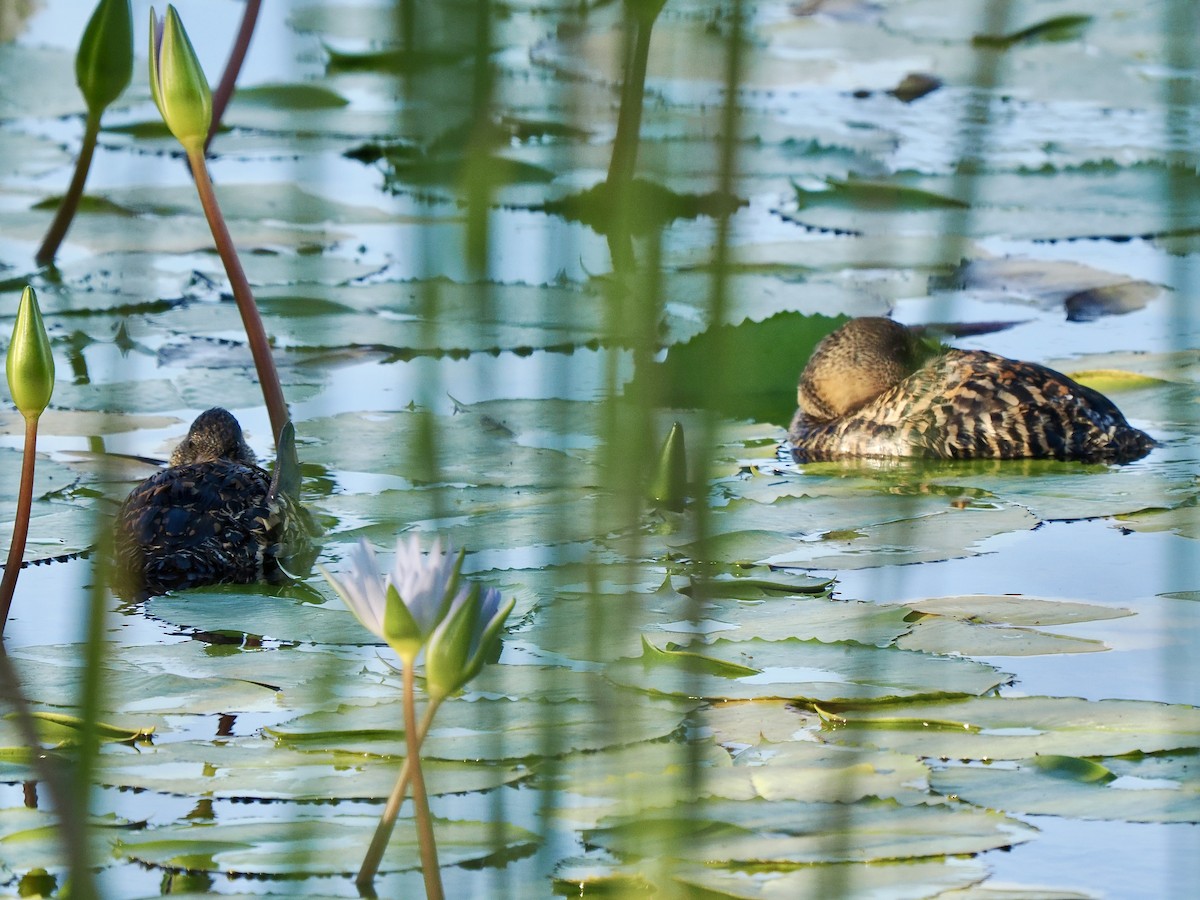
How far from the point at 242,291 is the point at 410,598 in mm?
Answer: 2405

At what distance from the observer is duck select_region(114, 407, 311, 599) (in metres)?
4.09

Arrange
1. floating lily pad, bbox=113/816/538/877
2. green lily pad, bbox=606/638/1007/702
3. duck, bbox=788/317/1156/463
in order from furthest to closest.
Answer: duck, bbox=788/317/1156/463 < green lily pad, bbox=606/638/1007/702 < floating lily pad, bbox=113/816/538/877

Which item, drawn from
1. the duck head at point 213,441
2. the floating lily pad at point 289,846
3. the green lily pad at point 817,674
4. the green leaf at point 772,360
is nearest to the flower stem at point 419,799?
the floating lily pad at point 289,846

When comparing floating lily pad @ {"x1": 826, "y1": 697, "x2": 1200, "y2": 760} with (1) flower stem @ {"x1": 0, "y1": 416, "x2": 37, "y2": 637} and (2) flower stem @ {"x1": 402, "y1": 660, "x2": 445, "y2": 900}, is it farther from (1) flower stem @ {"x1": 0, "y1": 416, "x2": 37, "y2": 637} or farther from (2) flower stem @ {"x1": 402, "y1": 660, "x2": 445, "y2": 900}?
(1) flower stem @ {"x1": 0, "y1": 416, "x2": 37, "y2": 637}

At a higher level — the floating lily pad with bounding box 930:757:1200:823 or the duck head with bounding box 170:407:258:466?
the duck head with bounding box 170:407:258:466

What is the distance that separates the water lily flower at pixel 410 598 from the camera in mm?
1997

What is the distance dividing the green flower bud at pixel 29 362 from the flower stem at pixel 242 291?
2.92ft

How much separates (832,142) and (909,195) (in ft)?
3.89

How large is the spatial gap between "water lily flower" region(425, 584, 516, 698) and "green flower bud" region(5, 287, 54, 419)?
1340 millimetres

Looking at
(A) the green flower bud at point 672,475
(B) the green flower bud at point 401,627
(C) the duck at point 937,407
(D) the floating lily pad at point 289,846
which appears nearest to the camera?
(B) the green flower bud at point 401,627

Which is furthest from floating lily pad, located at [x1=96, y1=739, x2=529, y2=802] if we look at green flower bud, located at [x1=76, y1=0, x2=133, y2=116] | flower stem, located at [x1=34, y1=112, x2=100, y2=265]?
flower stem, located at [x1=34, y1=112, x2=100, y2=265]

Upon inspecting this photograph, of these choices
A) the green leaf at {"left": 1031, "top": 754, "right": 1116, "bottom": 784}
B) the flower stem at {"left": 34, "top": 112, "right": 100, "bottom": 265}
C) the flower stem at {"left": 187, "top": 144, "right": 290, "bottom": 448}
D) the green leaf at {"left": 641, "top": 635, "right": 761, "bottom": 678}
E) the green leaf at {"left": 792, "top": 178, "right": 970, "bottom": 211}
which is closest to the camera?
the green leaf at {"left": 1031, "top": 754, "right": 1116, "bottom": 784}

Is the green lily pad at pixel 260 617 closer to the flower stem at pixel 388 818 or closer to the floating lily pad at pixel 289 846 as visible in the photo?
the floating lily pad at pixel 289 846

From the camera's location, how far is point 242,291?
4.28m
